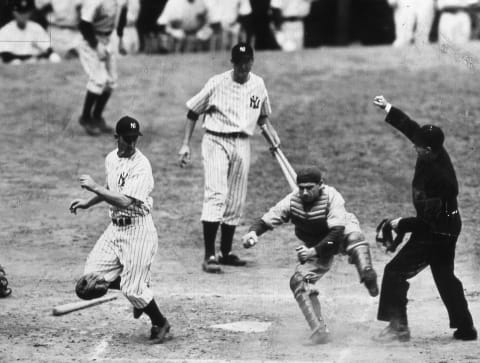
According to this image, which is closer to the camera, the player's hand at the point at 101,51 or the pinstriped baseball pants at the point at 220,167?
the pinstriped baseball pants at the point at 220,167

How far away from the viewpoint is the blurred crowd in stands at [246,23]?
19.0 metres

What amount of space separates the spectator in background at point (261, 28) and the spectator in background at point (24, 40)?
3.54 m

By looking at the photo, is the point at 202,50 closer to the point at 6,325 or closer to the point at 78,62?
the point at 78,62

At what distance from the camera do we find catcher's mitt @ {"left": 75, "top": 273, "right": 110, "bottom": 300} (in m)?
8.27

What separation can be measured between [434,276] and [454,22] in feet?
39.9

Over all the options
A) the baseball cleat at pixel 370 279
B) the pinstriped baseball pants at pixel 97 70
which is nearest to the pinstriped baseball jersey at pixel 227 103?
the baseball cleat at pixel 370 279

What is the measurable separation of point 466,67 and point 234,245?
816 cm

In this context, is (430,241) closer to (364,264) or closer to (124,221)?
(364,264)

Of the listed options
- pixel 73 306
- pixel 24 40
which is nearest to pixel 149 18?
pixel 24 40

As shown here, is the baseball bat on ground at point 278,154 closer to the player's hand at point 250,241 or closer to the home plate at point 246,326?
the home plate at point 246,326

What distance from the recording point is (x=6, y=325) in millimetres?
8961

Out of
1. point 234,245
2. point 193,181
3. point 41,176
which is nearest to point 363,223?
point 234,245

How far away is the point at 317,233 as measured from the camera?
848cm

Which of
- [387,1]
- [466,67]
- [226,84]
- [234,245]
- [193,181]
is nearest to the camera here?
[226,84]
